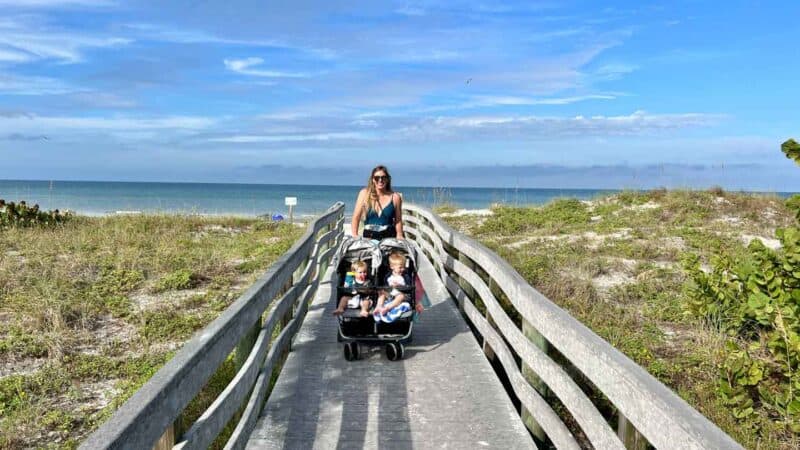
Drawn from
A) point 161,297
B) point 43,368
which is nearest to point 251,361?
point 43,368

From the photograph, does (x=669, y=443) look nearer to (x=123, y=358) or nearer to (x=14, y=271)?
(x=123, y=358)

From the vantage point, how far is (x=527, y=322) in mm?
5012

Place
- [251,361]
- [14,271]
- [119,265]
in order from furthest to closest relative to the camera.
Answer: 1. [119,265]
2. [14,271]
3. [251,361]

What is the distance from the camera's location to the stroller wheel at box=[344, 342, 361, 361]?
6.42 meters

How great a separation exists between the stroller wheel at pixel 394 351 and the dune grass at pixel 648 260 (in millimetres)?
2557

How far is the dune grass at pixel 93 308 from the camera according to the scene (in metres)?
6.18

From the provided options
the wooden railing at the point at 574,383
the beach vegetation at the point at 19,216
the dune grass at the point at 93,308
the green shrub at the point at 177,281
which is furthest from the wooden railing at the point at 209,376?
the beach vegetation at the point at 19,216

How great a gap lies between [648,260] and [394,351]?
25.6 feet

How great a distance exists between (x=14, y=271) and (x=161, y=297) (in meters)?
2.88

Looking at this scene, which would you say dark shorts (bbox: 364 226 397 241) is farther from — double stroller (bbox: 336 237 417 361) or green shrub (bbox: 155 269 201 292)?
green shrub (bbox: 155 269 201 292)

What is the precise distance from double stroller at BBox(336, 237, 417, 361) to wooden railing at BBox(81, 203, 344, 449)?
560 millimetres

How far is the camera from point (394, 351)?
6.43 meters

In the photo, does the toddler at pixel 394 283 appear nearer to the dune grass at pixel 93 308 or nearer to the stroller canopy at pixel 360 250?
the stroller canopy at pixel 360 250

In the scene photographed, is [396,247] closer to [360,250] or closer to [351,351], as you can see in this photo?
[360,250]
